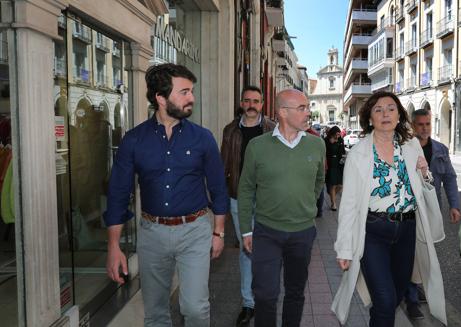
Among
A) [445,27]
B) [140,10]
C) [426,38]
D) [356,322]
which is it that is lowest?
[356,322]

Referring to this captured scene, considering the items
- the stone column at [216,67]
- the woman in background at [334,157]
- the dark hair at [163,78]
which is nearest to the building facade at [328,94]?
the woman in background at [334,157]

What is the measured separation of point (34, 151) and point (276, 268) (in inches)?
69.9

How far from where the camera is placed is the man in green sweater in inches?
131

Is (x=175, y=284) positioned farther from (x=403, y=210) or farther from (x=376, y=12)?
(x=376, y=12)

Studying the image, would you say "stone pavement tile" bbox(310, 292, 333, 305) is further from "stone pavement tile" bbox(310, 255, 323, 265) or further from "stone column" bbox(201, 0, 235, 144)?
"stone column" bbox(201, 0, 235, 144)

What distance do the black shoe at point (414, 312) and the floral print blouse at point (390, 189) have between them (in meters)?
1.44

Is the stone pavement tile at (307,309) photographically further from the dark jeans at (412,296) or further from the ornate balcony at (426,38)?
the ornate balcony at (426,38)

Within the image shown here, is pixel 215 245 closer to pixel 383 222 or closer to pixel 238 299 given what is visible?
pixel 383 222

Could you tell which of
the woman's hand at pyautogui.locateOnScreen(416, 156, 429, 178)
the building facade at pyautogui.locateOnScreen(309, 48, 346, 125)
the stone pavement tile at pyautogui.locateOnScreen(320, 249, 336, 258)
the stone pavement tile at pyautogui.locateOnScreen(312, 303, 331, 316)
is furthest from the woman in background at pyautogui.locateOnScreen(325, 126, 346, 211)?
the building facade at pyautogui.locateOnScreen(309, 48, 346, 125)

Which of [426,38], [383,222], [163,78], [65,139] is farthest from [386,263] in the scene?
[426,38]

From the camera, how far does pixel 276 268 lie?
342cm

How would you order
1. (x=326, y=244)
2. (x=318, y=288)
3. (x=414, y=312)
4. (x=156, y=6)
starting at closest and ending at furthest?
(x=414, y=312) → (x=318, y=288) → (x=156, y=6) → (x=326, y=244)

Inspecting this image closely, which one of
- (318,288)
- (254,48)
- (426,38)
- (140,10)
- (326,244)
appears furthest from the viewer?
(426,38)

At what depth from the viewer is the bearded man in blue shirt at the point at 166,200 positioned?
295 centimetres
